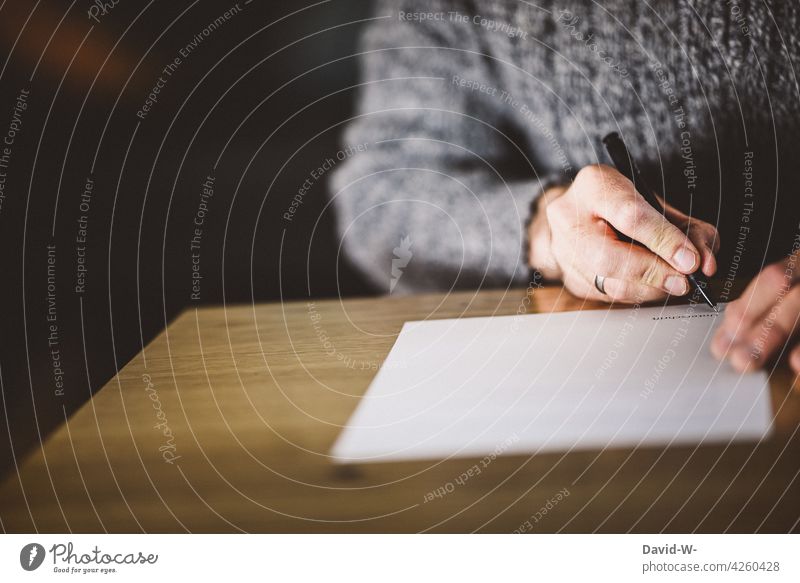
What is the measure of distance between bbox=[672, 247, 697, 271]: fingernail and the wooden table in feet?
0.30

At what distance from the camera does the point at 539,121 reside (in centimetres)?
49

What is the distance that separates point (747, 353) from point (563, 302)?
0.38 ft

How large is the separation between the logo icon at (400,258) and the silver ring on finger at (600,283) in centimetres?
13

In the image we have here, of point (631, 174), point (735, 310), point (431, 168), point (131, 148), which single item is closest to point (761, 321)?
point (735, 310)

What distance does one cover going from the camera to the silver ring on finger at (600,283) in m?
0.45

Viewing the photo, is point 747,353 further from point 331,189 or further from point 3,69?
point 3,69

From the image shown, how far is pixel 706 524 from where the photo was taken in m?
0.37

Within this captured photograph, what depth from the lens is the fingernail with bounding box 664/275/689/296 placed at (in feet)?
1.43

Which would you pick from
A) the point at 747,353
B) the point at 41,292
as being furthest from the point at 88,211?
the point at 747,353

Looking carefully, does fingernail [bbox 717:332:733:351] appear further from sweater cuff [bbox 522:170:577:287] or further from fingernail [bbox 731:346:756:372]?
sweater cuff [bbox 522:170:577:287]
